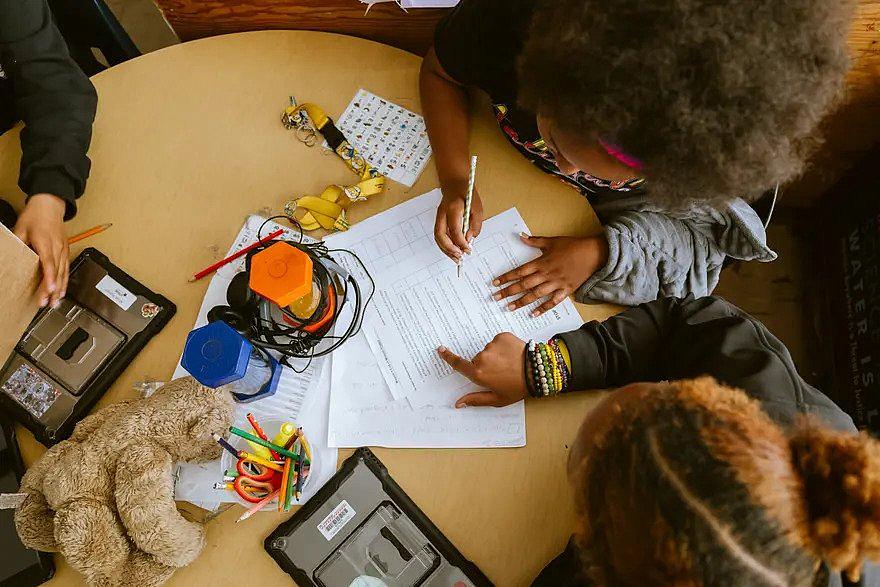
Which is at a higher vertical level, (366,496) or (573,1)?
(573,1)

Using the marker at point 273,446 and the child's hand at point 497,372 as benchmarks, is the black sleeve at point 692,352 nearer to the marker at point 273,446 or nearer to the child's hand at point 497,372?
the child's hand at point 497,372

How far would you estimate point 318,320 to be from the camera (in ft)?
2.60

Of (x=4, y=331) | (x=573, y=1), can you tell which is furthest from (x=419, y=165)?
(x=4, y=331)

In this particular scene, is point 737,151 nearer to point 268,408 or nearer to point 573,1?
point 573,1

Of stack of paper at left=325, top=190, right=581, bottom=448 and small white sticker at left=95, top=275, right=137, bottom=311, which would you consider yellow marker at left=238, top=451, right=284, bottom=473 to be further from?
small white sticker at left=95, top=275, right=137, bottom=311

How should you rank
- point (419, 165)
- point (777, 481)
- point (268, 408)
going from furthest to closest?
point (419, 165) < point (268, 408) < point (777, 481)

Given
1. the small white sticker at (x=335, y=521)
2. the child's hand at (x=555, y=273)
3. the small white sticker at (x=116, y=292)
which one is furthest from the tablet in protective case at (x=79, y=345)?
the child's hand at (x=555, y=273)

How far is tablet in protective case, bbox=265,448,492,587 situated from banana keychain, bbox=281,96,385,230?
365 millimetres

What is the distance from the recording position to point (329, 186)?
91 cm

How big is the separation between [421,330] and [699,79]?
483 mm

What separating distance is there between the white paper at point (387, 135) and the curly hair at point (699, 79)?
1.11ft

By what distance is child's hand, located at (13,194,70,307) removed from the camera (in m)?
0.84

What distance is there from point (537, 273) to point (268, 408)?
435 mm

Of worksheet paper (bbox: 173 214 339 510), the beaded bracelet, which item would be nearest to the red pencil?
worksheet paper (bbox: 173 214 339 510)
